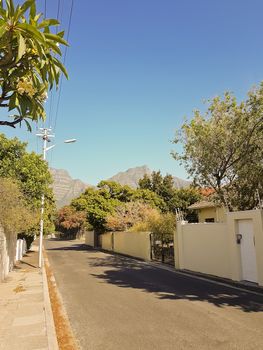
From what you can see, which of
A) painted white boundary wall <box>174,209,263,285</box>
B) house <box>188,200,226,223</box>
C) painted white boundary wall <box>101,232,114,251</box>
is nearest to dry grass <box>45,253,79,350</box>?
painted white boundary wall <box>174,209,263,285</box>

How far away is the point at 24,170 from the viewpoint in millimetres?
21094

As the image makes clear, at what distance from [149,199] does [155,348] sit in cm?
4091

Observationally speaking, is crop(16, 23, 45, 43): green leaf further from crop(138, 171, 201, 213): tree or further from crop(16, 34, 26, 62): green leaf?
crop(138, 171, 201, 213): tree

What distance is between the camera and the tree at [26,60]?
398cm

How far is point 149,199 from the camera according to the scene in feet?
156

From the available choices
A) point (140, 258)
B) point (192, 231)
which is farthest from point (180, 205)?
point (192, 231)

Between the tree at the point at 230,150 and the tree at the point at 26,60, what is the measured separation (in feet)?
41.9

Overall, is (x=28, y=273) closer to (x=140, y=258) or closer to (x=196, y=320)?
(x=140, y=258)

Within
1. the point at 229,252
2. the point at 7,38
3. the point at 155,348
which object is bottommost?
the point at 155,348

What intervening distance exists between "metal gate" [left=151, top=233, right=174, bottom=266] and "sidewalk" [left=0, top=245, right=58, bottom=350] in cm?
918

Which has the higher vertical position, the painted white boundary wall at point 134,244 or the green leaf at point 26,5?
the green leaf at point 26,5

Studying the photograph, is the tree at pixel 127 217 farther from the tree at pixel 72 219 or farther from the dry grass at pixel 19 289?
the tree at pixel 72 219

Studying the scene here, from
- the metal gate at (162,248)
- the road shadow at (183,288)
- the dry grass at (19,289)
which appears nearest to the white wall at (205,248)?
the road shadow at (183,288)

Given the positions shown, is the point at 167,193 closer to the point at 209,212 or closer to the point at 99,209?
the point at 99,209
